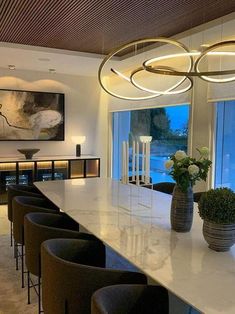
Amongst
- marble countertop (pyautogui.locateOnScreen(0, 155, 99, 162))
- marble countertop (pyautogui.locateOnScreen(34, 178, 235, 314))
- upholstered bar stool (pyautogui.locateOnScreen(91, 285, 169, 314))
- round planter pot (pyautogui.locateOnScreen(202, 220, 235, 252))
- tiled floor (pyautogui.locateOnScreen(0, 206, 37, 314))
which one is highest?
marble countertop (pyautogui.locateOnScreen(0, 155, 99, 162))

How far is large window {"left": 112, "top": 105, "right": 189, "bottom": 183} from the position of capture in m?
5.36

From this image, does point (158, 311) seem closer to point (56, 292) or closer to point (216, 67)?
point (56, 292)

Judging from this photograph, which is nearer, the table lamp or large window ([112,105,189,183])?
large window ([112,105,189,183])

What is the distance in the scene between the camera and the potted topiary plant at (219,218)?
5.86 feet

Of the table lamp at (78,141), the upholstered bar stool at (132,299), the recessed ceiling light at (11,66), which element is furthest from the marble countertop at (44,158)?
the upholstered bar stool at (132,299)

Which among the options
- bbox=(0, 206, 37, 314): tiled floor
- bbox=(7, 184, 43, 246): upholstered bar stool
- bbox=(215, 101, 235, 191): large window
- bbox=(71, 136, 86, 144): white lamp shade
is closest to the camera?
bbox=(0, 206, 37, 314): tiled floor

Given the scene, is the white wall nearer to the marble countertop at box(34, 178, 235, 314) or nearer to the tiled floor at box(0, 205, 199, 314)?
the tiled floor at box(0, 205, 199, 314)

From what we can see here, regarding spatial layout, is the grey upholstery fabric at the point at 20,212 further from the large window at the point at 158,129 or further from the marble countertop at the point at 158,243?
the large window at the point at 158,129

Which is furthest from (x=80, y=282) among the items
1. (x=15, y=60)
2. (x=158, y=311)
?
(x=15, y=60)

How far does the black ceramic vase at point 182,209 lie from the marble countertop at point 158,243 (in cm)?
6

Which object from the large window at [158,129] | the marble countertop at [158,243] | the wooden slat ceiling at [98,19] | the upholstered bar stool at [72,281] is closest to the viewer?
the marble countertop at [158,243]

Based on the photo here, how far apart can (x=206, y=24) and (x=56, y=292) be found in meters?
3.22

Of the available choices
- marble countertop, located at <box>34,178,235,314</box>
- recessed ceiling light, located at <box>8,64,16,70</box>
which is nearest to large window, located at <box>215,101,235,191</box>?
marble countertop, located at <box>34,178,235,314</box>

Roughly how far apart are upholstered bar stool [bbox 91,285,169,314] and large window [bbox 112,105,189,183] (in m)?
3.45
